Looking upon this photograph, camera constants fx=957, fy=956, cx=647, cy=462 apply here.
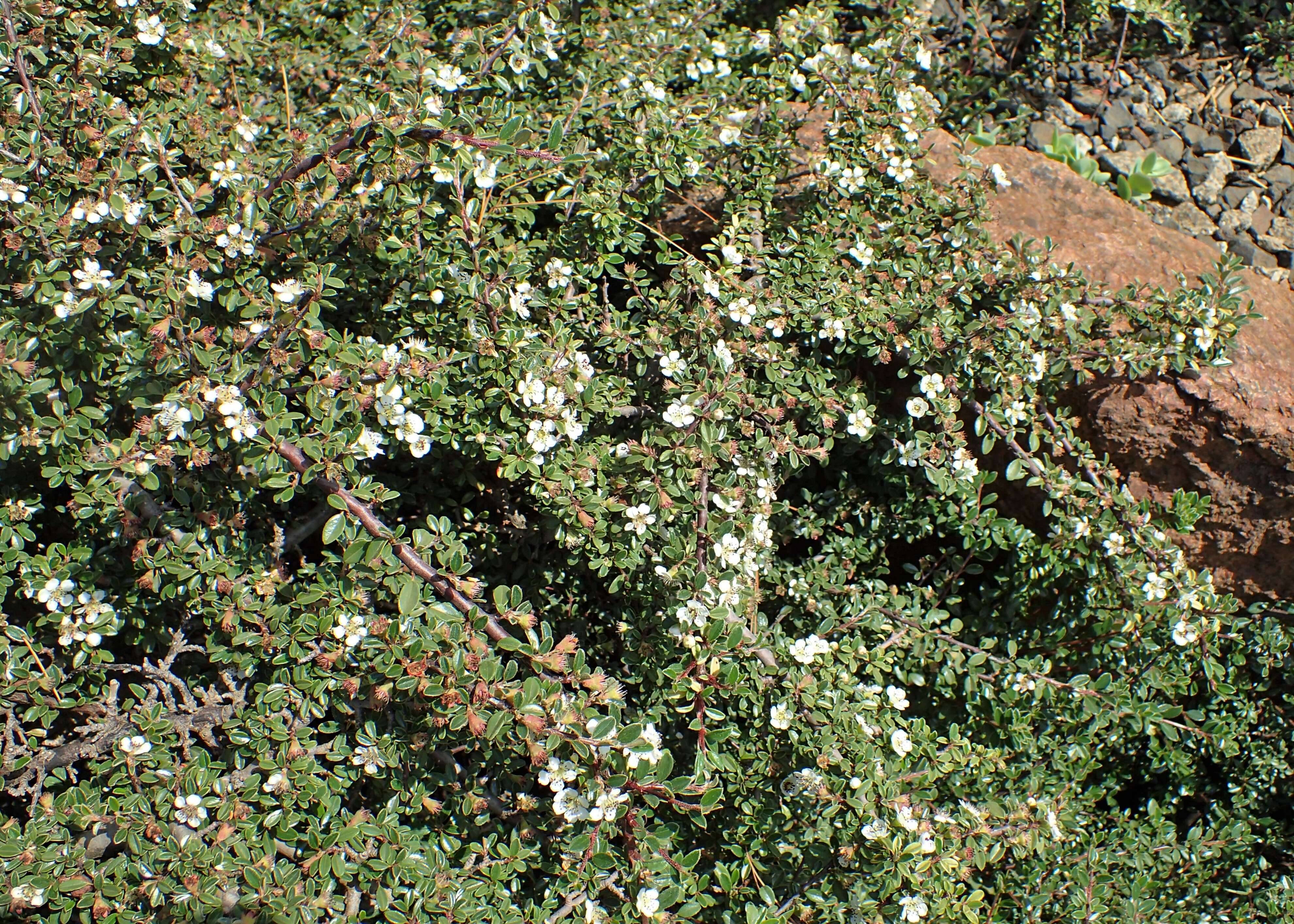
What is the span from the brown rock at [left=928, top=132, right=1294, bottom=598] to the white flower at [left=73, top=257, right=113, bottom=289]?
2546 mm

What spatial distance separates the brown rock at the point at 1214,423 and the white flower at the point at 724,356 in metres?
1.20

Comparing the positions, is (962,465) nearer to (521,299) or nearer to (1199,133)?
(521,299)

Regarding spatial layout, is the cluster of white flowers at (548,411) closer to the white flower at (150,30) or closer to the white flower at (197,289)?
the white flower at (197,289)

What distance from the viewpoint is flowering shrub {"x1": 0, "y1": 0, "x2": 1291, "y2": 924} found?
2137 millimetres

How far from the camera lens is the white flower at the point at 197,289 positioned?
7.34 feet

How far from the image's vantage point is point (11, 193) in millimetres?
2160

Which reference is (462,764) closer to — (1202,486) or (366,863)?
(366,863)

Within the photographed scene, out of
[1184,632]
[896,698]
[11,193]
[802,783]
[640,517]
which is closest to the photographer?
[11,193]

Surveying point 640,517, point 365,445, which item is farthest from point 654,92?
point 365,445

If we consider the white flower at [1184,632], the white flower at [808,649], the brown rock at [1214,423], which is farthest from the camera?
the brown rock at [1214,423]

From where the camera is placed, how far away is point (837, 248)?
298 centimetres

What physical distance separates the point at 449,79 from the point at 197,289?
93 centimetres

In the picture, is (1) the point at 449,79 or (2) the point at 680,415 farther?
(1) the point at 449,79

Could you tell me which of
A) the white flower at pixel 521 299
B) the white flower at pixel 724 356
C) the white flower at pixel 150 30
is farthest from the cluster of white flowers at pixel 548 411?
the white flower at pixel 150 30
